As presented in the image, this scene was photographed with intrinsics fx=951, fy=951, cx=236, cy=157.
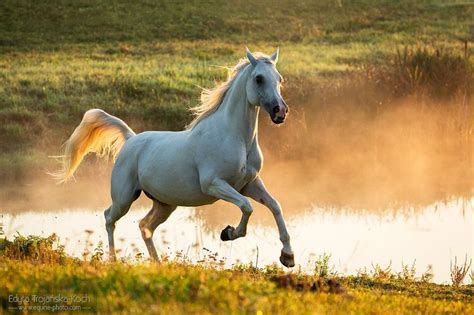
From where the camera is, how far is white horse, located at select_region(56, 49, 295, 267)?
9.41 metres

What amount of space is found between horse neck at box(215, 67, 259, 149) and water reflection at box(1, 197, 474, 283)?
8.50ft

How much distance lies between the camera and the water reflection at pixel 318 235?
1292cm

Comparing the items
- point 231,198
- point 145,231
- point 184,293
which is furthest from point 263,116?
point 184,293

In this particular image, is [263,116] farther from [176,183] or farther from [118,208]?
[176,183]

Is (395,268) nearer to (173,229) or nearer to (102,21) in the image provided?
(173,229)

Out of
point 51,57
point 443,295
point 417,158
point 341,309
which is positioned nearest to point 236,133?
point 443,295

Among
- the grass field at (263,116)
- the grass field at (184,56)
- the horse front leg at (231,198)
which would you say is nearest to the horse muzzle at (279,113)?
the horse front leg at (231,198)

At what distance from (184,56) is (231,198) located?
24625mm

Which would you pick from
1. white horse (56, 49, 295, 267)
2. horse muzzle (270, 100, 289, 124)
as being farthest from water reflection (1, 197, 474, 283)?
horse muzzle (270, 100, 289, 124)

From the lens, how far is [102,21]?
41.1m

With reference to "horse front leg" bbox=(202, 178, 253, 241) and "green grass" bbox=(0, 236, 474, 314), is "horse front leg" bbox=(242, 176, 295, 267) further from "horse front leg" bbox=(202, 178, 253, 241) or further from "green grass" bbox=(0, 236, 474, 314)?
"green grass" bbox=(0, 236, 474, 314)

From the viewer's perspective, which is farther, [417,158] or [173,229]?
[417,158]

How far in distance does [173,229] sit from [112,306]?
917 centimetres

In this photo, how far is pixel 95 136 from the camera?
12.0 metres
